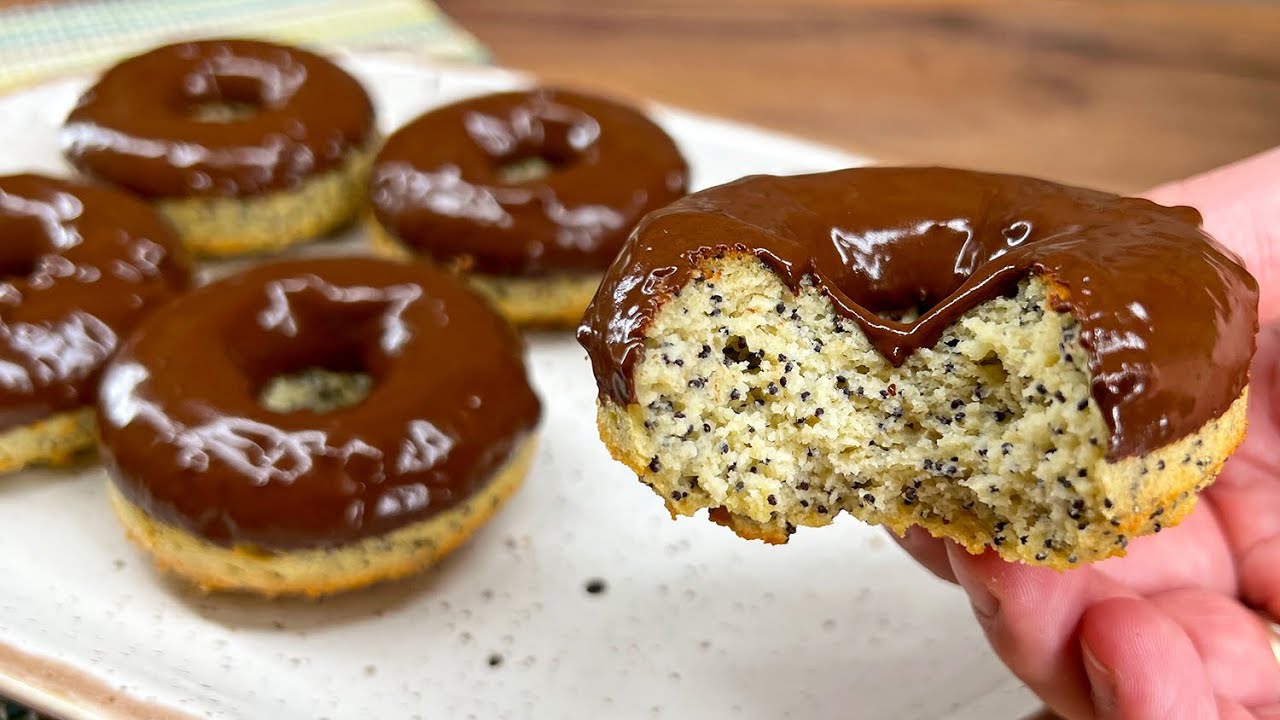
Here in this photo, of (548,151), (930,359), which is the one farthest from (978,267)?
(548,151)

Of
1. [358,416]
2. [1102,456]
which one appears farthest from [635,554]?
[1102,456]

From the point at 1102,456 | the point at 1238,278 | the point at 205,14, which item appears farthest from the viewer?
the point at 205,14

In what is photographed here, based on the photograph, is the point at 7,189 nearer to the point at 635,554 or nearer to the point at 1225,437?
the point at 635,554

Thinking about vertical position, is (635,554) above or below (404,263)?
below

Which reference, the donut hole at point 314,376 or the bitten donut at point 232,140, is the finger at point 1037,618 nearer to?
the donut hole at point 314,376

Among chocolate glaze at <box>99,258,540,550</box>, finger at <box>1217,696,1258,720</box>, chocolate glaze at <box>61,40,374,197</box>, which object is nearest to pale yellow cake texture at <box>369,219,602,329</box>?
chocolate glaze at <box>99,258,540,550</box>

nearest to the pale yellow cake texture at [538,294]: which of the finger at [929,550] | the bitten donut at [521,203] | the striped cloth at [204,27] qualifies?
the bitten donut at [521,203]

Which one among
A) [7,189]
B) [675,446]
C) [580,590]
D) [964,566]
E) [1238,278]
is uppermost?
[1238,278]

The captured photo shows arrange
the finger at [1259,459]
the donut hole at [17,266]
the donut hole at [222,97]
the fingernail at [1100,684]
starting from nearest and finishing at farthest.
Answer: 1. the fingernail at [1100,684]
2. the finger at [1259,459]
3. the donut hole at [17,266]
4. the donut hole at [222,97]
